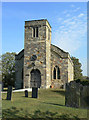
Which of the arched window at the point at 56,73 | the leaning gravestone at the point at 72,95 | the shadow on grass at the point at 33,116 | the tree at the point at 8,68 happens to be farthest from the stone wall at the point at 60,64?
the shadow on grass at the point at 33,116

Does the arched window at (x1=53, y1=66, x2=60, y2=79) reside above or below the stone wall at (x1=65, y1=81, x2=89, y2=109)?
above

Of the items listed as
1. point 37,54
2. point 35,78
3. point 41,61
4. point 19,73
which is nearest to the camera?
point 41,61

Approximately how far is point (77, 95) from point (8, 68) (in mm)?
28567

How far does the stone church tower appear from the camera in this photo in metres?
23.4

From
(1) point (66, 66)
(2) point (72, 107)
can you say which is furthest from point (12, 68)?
(2) point (72, 107)

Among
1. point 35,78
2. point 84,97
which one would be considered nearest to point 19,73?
point 35,78

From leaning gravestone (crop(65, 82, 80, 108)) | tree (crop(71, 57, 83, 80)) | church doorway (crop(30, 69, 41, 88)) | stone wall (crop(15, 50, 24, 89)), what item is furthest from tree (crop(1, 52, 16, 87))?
leaning gravestone (crop(65, 82, 80, 108))

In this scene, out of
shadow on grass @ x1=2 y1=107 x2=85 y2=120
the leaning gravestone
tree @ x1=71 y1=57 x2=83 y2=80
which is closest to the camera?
shadow on grass @ x1=2 y1=107 x2=85 y2=120

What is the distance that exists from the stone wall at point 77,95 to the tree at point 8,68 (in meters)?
25.9

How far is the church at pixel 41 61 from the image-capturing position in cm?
2361

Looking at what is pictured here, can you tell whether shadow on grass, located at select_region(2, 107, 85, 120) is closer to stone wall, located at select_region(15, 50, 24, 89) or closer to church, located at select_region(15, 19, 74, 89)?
church, located at select_region(15, 19, 74, 89)

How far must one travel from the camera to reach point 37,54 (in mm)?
23812

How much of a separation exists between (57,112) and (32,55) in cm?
1651

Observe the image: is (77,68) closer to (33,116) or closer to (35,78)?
(35,78)
